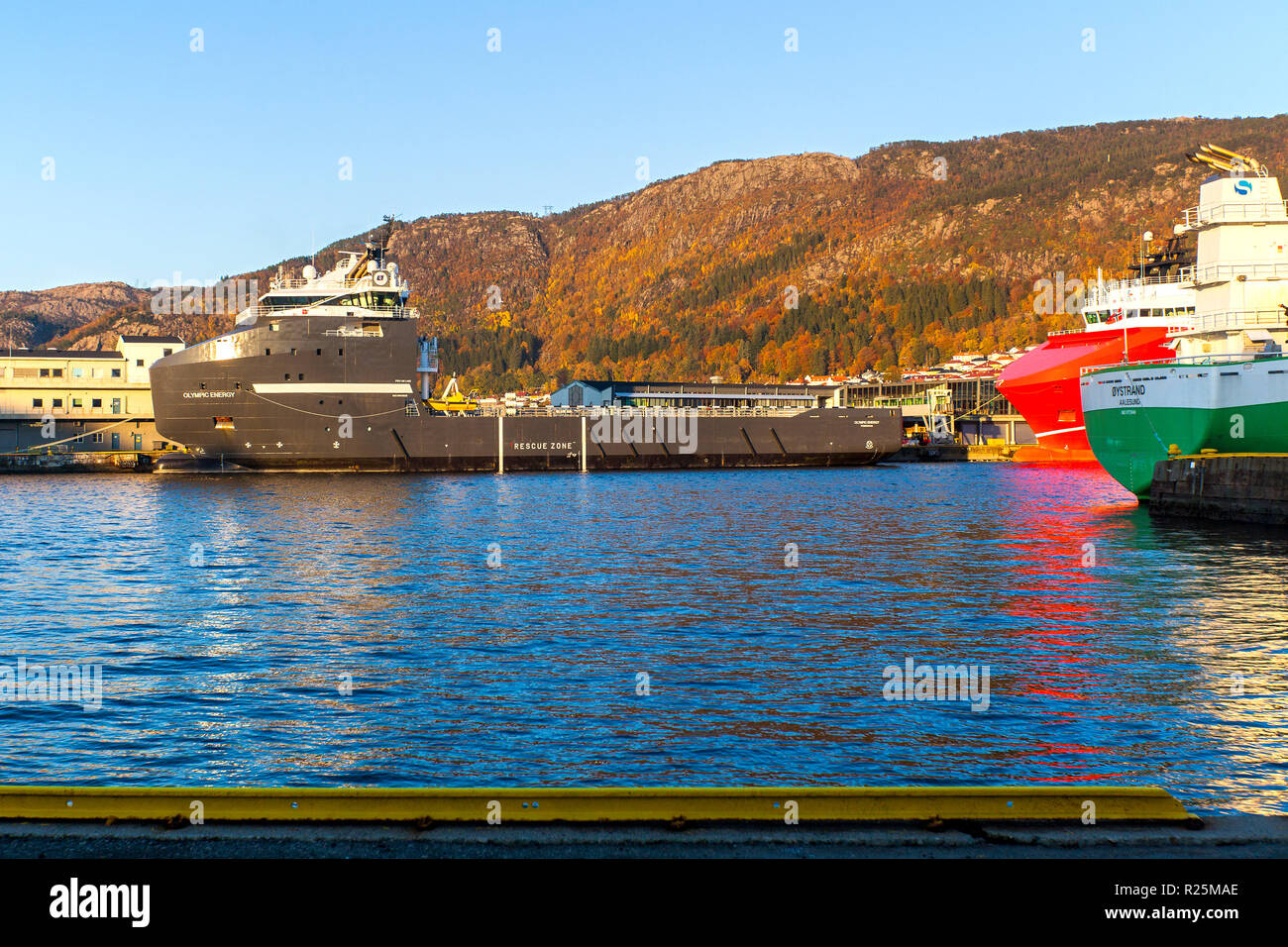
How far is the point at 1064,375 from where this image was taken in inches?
2377

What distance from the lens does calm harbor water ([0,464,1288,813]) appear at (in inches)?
337

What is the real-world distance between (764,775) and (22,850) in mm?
5474

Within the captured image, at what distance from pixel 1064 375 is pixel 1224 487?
32146 mm

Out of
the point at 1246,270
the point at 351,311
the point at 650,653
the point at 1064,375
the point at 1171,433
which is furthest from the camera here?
the point at 1064,375

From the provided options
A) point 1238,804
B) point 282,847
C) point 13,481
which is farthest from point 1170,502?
point 13,481

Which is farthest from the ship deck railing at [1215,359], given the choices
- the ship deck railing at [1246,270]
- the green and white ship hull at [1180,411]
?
the ship deck railing at [1246,270]

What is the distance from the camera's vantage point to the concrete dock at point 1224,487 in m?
28.1

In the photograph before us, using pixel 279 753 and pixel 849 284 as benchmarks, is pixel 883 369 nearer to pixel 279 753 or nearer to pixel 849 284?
pixel 849 284

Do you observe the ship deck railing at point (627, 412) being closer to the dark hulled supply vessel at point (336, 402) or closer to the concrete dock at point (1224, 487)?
the dark hulled supply vessel at point (336, 402)

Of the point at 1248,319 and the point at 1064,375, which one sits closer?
the point at 1248,319

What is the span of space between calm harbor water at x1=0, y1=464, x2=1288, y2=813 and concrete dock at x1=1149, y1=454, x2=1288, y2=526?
120 centimetres

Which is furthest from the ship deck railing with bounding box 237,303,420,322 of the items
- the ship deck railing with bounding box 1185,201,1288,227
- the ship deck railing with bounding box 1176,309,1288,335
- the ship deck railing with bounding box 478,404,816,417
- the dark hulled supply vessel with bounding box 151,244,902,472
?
the ship deck railing with bounding box 1176,309,1288,335

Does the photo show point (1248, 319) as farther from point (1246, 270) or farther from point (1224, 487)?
point (1224, 487)

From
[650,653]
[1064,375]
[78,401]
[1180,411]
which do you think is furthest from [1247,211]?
[78,401]
